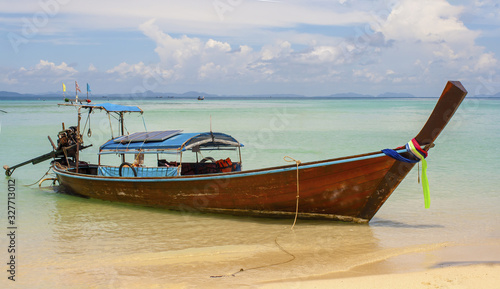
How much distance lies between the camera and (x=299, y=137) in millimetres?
24000

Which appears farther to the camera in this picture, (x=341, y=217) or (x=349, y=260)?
(x=341, y=217)

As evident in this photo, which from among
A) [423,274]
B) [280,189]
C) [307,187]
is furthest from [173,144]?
[423,274]

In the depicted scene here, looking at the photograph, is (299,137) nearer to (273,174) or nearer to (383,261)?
(273,174)

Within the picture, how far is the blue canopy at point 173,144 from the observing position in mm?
8828

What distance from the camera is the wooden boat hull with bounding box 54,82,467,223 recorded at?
6.98 m

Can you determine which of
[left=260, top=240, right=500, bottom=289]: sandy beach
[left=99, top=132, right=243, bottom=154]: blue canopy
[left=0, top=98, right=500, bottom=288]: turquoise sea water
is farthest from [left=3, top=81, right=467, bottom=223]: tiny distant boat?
[left=260, top=240, right=500, bottom=289]: sandy beach

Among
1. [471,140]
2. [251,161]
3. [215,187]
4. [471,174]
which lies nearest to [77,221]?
[215,187]

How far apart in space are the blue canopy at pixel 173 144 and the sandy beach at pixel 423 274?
418 cm

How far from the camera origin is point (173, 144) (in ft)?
29.2

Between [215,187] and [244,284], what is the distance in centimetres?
306

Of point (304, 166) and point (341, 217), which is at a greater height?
point (304, 166)

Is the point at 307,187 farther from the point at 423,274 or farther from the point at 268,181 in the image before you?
the point at 423,274

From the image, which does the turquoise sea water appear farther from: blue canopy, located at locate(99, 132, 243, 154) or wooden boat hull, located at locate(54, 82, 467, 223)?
blue canopy, located at locate(99, 132, 243, 154)

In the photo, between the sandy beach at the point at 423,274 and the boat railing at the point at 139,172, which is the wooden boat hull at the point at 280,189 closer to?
the boat railing at the point at 139,172
